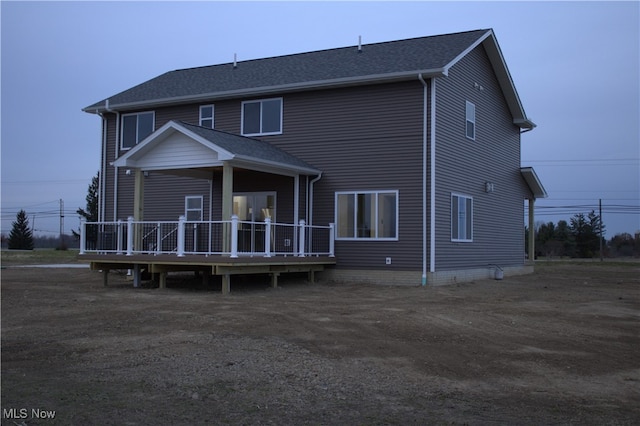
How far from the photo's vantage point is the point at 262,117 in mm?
19578

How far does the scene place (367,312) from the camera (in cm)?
1192

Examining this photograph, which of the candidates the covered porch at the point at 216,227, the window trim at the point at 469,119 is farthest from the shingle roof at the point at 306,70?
the covered porch at the point at 216,227

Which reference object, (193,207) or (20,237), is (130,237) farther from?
(20,237)

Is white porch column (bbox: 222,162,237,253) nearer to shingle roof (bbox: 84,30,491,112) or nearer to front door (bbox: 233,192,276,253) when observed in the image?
front door (bbox: 233,192,276,253)

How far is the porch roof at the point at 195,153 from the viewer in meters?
15.5

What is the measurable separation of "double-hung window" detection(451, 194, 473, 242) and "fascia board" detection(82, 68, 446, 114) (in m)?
3.69

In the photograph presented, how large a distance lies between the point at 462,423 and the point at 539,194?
71.8 ft

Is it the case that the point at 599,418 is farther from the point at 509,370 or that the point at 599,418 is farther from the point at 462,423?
the point at 509,370

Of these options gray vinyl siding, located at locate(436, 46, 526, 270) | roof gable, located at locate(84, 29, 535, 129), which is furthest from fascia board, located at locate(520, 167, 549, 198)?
roof gable, located at locate(84, 29, 535, 129)

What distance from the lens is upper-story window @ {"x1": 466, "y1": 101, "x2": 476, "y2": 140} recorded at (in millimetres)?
19703

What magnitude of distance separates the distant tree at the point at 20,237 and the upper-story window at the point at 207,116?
51614 millimetres

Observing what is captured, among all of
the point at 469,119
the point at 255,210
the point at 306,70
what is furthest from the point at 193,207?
the point at 469,119

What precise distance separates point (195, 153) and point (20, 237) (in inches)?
2213

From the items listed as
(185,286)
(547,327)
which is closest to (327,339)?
(547,327)
